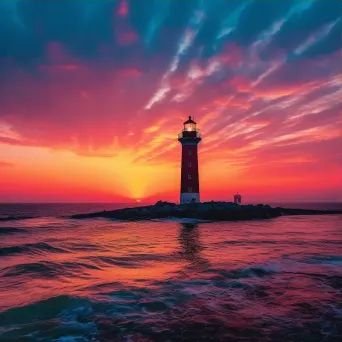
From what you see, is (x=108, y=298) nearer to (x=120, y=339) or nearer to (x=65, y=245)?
(x=120, y=339)

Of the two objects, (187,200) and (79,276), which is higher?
(187,200)

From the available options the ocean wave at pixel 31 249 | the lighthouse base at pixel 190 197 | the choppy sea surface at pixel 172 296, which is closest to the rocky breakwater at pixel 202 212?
the lighthouse base at pixel 190 197

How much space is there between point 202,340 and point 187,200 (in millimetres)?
37058

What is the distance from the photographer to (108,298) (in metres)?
8.24

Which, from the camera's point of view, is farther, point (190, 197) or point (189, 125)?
point (189, 125)

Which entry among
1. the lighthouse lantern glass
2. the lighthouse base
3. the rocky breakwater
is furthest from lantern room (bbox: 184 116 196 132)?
the rocky breakwater

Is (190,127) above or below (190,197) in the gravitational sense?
above

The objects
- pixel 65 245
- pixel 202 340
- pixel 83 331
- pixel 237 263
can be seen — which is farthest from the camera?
pixel 65 245

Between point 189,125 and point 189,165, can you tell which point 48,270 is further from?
point 189,125

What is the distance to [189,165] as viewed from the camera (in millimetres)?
41875

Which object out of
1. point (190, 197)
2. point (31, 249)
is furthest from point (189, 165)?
point (31, 249)

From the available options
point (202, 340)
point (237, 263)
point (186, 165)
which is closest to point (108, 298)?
point (202, 340)

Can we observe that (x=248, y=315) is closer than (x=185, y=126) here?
Yes

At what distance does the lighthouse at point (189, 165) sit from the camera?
41.8 metres
